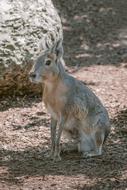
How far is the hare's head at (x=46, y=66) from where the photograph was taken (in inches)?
257

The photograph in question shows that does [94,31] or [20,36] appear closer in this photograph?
[20,36]

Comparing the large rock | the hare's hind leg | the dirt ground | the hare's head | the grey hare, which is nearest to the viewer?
the dirt ground

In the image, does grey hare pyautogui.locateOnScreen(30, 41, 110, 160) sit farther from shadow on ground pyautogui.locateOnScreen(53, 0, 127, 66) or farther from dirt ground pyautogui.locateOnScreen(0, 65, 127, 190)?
shadow on ground pyautogui.locateOnScreen(53, 0, 127, 66)

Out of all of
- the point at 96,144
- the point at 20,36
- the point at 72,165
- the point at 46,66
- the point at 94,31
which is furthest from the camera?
the point at 94,31

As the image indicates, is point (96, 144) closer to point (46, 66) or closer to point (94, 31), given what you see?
point (46, 66)

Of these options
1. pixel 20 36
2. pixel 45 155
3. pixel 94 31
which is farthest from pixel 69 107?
pixel 94 31

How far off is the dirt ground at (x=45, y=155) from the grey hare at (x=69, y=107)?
0.21 meters

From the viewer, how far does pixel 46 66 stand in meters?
6.60

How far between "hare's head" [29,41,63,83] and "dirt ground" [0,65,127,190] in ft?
3.42

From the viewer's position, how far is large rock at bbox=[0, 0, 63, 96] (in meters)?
9.00

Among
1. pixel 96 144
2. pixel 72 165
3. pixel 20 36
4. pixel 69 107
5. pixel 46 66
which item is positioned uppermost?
→ pixel 20 36

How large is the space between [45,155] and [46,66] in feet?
3.94

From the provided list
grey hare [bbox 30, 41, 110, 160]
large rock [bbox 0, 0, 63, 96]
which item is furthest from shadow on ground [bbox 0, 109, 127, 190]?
large rock [bbox 0, 0, 63, 96]

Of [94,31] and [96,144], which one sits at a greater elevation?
[94,31]
